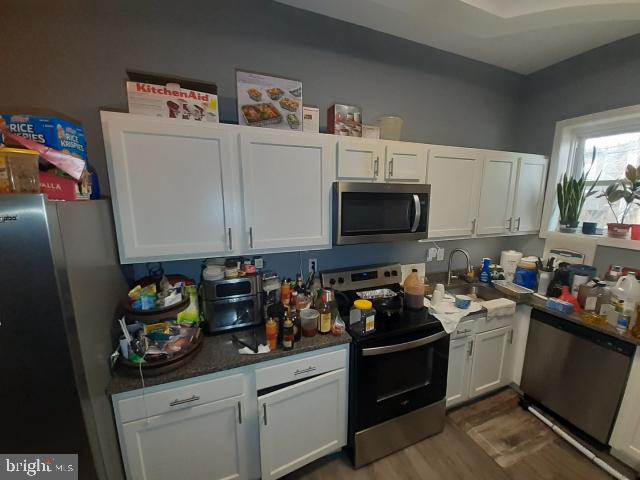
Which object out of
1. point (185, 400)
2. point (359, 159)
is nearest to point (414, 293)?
point (359, 159)

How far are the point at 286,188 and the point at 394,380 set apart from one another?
4.39ft

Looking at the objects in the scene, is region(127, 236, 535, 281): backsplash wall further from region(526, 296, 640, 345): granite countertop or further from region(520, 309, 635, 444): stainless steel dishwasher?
region(520, 309, 635, 444): stainless steel dishwasher

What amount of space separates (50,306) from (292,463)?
1.41 meters

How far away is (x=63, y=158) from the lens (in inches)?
37.0

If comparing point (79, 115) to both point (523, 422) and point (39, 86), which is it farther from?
point (523, 422)

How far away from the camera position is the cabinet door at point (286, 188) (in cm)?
133

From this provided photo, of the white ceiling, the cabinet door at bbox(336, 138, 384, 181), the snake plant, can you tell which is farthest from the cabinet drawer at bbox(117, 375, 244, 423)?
the snake plant

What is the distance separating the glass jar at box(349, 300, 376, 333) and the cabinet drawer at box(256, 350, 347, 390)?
0.16 meters

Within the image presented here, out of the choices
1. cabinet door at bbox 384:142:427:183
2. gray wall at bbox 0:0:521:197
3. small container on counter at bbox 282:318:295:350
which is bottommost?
small container on counter at bbox 282:318:295:350

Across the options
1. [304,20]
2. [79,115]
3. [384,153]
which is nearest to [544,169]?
→ [384,153]

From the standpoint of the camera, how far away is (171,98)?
1197 mm

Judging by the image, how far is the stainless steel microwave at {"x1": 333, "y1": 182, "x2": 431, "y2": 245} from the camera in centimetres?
146

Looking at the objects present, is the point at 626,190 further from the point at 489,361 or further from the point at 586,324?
the point at 489,361

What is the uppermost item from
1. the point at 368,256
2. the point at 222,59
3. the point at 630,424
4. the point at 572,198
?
the point at 222,59
